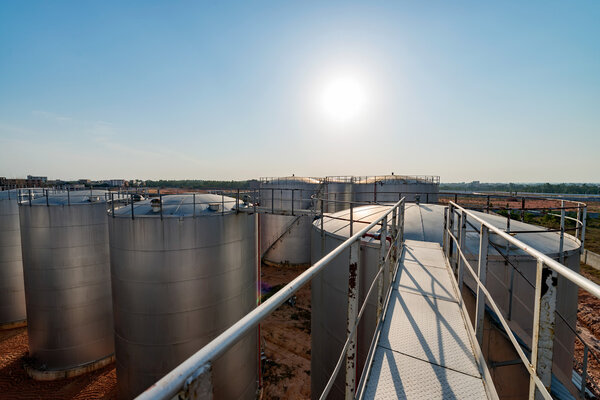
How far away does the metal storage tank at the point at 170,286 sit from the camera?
8281mm

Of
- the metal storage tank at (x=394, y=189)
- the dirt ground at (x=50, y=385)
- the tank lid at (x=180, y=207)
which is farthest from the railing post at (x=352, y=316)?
the metal storage tank at (x=394, y=189)

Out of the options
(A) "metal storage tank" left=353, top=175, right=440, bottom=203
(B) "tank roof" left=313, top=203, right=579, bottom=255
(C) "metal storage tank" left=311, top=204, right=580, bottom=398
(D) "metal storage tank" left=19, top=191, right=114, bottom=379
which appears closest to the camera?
(C) "metal storage tank" left=311, top=204, right=580, bottom=398

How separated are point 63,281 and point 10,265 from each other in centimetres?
674

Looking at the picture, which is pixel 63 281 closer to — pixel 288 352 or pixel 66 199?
pixel 66 199

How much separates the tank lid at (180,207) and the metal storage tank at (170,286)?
3 centimetres

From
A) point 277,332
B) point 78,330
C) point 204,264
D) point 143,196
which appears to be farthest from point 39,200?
point 277,332

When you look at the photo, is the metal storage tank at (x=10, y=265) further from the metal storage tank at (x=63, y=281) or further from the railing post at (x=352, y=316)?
the railing post at (x=352, y=316)

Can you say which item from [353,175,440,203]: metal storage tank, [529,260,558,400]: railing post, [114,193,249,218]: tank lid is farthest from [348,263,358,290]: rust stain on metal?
[353,175,440,203]: metal storage tank

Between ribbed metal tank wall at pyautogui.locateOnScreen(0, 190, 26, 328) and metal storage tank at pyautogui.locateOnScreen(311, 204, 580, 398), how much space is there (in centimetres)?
1793

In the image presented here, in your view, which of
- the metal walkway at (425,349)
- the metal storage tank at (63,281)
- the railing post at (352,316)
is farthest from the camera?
the metal storage tank at (63,281)

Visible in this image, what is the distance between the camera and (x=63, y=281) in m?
12.1

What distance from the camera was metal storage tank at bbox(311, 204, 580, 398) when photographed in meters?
5.65

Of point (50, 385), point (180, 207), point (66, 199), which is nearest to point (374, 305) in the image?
point (180, 207)

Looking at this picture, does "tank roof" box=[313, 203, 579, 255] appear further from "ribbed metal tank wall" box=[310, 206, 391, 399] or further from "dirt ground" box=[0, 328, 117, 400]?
"dirt ground" box=[0, 328, 117, 400]
